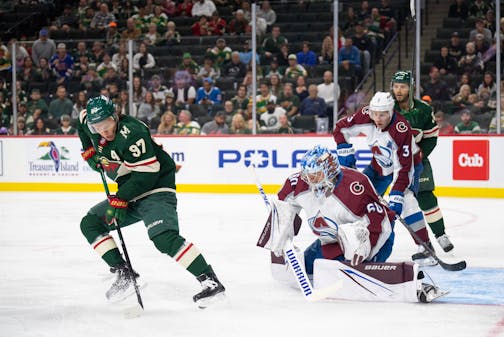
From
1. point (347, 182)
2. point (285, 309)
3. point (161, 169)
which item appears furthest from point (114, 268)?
point (347, 182)

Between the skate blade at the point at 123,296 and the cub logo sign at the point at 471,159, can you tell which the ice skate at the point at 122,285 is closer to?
the skate blade at the point at 123,296

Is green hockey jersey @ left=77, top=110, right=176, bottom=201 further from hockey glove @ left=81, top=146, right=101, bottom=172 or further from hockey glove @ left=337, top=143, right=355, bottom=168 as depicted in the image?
hockey glove @ left=337, top=143, right=355, bottom=168

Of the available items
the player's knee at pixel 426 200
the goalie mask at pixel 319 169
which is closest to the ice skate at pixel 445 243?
the player's knee at pixel 426 200

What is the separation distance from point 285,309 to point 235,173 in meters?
6.67

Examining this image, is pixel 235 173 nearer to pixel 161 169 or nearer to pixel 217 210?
pixel 217 210

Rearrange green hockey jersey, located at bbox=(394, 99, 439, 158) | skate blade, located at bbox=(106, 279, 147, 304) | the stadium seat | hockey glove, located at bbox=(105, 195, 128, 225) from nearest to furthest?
hockey glove, located at bbox=(105, 195, 128, 225) → skate blade, located at bbox=(106, 279, 147, 304) → green hockey jersey, located at bbox=(394, 99, 439, 158) → the stadium seat

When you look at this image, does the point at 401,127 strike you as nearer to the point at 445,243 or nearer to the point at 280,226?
the point at 445,243

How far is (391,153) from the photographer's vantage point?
17.2 ft

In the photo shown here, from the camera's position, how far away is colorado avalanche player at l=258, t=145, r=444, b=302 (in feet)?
13.5

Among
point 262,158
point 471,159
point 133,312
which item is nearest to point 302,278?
point 133,312

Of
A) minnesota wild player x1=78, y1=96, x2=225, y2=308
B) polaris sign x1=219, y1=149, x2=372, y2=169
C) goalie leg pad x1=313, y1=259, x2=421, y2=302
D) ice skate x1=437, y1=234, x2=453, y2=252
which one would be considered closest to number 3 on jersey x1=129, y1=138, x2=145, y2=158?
minnesota wild player x1=78, y1=96, x2=225, y2=308

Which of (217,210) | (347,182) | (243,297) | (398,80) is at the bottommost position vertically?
(217,210)

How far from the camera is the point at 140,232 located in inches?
288

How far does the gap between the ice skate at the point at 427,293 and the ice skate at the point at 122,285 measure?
144 cm
